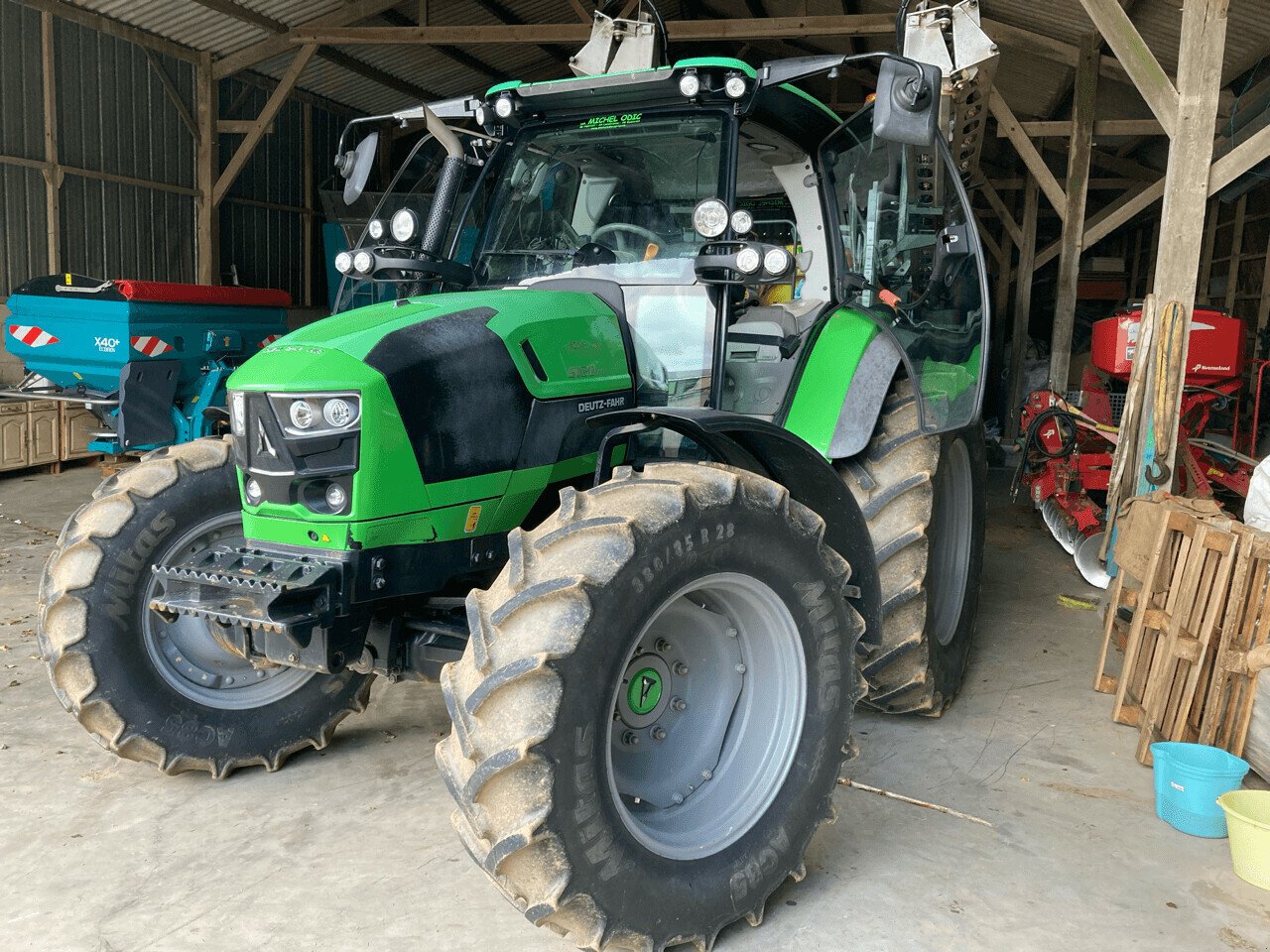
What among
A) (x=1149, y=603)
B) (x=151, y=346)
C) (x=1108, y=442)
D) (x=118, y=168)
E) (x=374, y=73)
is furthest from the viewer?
(x=374, y=73)

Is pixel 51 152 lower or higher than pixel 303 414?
higher

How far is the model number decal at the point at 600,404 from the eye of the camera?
9.84ft

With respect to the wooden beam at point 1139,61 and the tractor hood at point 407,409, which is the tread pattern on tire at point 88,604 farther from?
the wooden beam at point 1139,61

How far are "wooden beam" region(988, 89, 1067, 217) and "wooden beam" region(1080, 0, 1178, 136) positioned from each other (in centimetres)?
388

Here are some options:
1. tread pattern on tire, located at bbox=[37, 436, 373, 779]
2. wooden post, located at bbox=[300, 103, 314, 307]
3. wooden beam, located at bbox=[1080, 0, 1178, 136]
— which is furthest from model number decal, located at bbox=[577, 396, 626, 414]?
wooden post, located at bbox=[300, 103, 314, 307]

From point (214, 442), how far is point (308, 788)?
1.09 metres

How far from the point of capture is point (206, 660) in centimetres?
335

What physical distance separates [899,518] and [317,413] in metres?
1.87

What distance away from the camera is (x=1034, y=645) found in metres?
5.03

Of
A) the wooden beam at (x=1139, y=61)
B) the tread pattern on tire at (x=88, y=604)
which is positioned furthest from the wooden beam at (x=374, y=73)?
the tread pattern on tire at (x=88, y=604)

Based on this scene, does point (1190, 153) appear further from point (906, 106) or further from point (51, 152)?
point (51, 152)

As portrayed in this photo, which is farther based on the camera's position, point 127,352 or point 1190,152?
point 127,352

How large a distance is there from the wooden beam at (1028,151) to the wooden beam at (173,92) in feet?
27.1

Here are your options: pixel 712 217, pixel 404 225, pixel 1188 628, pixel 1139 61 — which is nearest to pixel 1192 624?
pixel 1188 628
